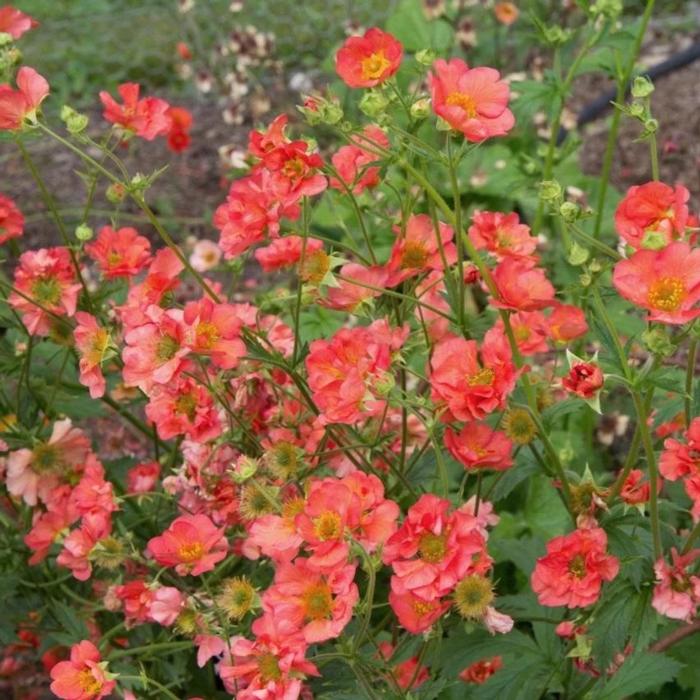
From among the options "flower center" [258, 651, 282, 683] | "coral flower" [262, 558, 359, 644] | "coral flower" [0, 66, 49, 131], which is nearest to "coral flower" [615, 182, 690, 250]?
"coral flower" [262, 558, 359, 644]

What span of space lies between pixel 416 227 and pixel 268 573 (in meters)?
0.54

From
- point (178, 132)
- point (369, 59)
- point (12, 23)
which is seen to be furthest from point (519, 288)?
point (178, 132)

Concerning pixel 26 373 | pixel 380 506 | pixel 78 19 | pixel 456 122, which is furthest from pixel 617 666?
pixel 78 19

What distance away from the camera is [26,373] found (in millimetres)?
1708

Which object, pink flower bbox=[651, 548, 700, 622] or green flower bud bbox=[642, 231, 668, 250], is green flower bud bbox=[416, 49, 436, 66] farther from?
pink flower bbox=[651, 548, 700, 622]

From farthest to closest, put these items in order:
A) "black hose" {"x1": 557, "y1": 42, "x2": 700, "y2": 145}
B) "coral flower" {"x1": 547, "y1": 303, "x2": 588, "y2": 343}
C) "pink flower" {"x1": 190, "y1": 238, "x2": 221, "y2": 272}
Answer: "black hose" {"x1": 557, "y1": 42, "x2": 700, "y2": 145} < "pink flower" {"x1": 190, "y1": 238, "x2": 221, "y2": 272} < "coral flower" {"x1": 547, "y1": 303, "x2": 588, "y2": 343}

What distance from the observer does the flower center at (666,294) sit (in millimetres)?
1155

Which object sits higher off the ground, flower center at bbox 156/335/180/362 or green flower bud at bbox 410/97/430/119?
green flower bud at bbox 410/97/430/119

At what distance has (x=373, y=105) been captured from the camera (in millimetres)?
1274

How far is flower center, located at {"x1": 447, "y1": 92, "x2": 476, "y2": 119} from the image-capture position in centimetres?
129

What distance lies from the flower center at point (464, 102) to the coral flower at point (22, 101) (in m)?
0.47

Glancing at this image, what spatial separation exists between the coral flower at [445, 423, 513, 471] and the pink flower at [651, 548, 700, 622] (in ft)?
0.69

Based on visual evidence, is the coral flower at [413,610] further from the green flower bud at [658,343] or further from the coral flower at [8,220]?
the coral flower at [8,220]

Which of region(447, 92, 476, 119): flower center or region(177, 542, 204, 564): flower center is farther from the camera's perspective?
region(177, 542, 204, 564): flower center
